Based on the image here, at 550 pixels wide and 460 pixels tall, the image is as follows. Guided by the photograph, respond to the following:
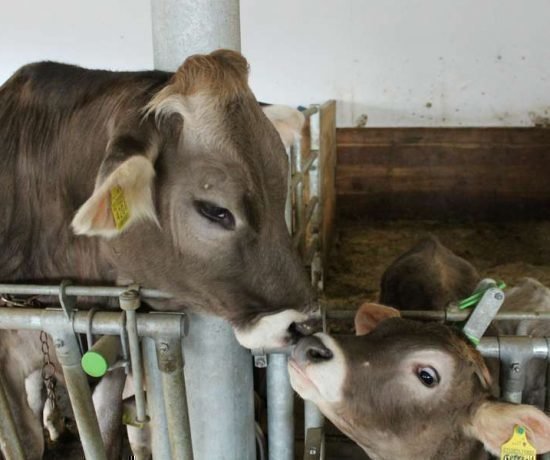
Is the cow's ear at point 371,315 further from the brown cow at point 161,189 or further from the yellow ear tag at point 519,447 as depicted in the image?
the yellow ear tag at point 519,447

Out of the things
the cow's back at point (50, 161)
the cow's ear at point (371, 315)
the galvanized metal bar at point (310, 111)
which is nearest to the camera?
the cow's back at point (50, 161)

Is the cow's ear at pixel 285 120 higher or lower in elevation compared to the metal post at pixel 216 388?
higher

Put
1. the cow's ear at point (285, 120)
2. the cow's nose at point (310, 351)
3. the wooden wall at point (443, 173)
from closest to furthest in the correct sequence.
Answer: the cow's nose at point (310, 351) → the cow's ear at point (285, 120) → the wooden wall at point (443, 173)

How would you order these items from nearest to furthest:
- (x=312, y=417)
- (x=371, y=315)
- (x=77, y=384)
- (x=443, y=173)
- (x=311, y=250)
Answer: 1. (x=77, y=384)
2. (x=312, y=417)
3. (x=371, y=315)
4. (x=311, y=250)
5. (x=443, y=173)

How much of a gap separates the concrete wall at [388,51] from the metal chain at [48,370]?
5109mm

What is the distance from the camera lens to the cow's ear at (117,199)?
145cm

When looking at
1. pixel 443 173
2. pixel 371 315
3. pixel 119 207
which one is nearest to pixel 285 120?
pixel 371 315

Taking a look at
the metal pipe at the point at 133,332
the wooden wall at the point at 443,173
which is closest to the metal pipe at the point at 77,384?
the metal pipe at the point at 133,332

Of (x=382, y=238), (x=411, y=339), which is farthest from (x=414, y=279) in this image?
(x=382, y=238)

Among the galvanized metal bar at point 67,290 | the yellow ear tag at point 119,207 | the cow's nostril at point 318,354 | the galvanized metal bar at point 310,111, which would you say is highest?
the yellow ear tag at point 119,207

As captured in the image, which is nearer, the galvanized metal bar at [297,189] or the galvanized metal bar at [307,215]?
the galvanized metal bar at [297,189]

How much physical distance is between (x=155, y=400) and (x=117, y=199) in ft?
2.02

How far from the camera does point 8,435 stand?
1744 millimetres

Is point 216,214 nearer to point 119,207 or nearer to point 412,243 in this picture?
point 119,207
